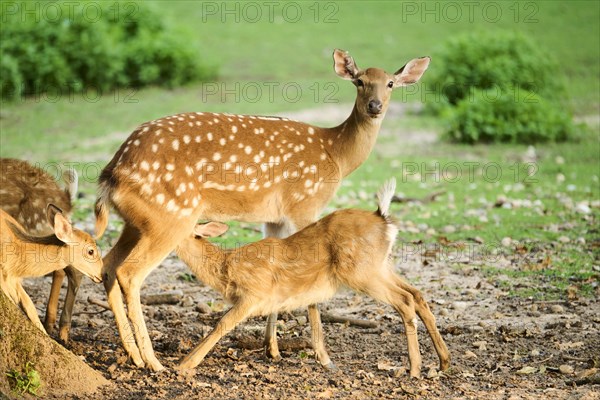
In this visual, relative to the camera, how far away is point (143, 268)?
22.6 ft

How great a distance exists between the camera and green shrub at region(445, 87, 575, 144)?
1628cm

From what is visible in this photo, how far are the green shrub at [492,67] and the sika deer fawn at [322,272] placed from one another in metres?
11.3

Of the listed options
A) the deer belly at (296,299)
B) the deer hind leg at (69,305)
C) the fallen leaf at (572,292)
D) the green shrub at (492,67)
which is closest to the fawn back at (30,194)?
the deer hind leg at (69,305)

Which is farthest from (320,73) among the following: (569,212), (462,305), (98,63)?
(462,305)

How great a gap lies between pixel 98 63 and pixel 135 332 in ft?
45.4

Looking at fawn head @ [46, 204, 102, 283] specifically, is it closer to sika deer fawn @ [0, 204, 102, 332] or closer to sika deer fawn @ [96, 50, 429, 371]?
sika deer fawn @ [0, 204, 102, 332]

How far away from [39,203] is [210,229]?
1.53 meters

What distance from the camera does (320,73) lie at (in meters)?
21.9

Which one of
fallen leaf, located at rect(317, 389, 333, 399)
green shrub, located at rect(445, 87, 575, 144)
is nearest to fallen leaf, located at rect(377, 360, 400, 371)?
fallen leaf, located at rect(317, 389, 333, 399)

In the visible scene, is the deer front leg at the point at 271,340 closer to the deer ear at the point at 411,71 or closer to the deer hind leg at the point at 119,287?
the deer hind leg at the point at 119,287

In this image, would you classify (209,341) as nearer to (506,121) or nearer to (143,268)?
(143,268)

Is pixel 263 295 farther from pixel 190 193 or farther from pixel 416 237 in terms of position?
pixel 416 237

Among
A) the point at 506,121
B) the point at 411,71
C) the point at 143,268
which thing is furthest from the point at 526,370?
the point at 506,121

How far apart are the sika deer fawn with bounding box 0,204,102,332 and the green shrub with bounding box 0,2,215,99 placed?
12770 mm
